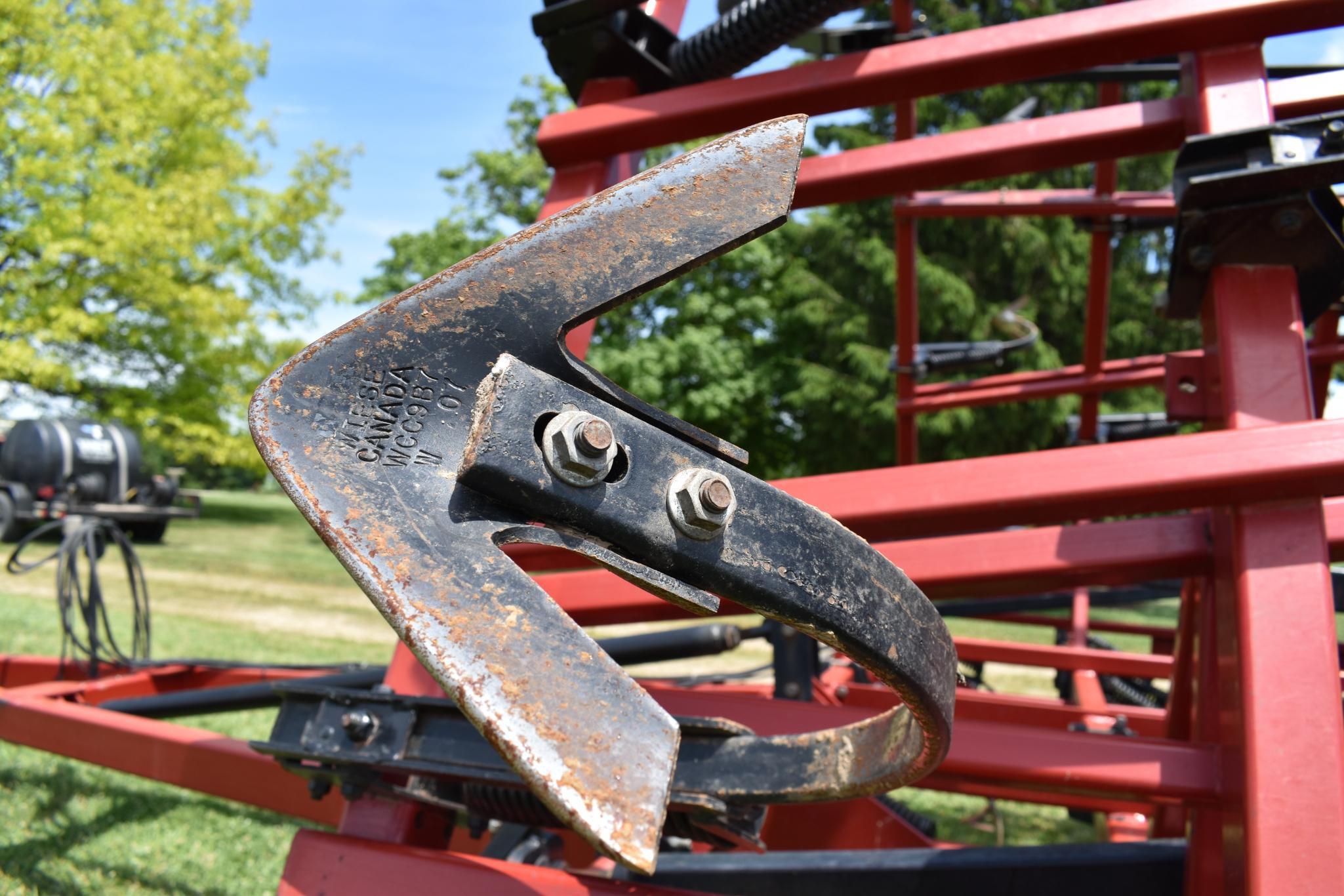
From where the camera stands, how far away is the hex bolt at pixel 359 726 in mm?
1354

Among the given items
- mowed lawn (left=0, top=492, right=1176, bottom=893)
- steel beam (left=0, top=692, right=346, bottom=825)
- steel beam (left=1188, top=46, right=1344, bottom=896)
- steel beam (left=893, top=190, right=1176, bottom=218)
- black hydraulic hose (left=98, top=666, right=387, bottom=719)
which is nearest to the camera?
steel beam (left=1188, top=46, right=1344, bottom=896)

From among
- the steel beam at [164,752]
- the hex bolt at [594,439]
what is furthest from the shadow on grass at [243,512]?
the hex bolt at [594,439]

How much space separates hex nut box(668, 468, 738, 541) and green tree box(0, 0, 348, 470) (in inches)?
560

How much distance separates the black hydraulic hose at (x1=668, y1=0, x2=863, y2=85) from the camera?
186 cm

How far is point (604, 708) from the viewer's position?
703mm

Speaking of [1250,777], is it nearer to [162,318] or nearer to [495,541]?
[495,541]

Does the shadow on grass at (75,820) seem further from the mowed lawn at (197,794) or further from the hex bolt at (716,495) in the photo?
the hex bolt at (716,495)

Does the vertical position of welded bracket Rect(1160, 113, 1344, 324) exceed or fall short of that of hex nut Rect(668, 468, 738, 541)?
it exceeds it

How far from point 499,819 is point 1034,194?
144 inches

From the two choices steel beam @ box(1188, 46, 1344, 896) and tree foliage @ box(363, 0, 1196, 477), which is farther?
tree foliage @ box(363, 0, 1196, 477)

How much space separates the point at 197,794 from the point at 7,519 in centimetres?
1228


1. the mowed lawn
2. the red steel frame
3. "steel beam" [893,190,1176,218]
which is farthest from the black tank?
the red steel frame

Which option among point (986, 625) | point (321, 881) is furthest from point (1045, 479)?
point (986, 625)

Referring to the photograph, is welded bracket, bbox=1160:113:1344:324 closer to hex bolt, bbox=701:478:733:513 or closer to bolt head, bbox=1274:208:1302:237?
bolt head, bbox=1274:208:1302:237
